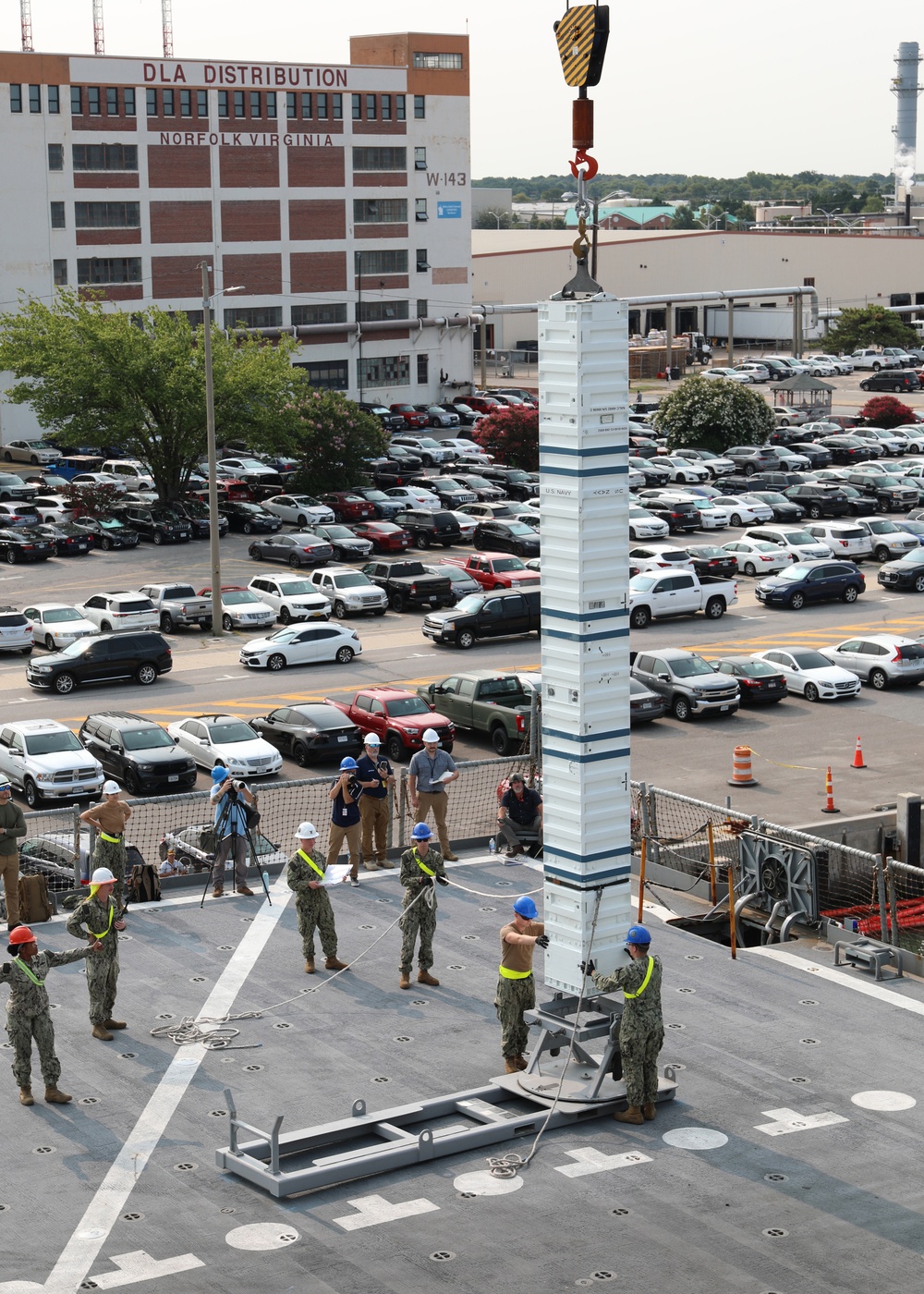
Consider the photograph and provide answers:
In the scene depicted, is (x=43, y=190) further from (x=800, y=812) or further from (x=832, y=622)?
(x=800, y=812)

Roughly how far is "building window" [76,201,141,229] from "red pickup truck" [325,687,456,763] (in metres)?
56.2

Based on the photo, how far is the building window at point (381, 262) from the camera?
330 ft

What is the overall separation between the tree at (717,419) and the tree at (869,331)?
48109 millimetres

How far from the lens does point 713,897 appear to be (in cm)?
2583

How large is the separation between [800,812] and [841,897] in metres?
6.68

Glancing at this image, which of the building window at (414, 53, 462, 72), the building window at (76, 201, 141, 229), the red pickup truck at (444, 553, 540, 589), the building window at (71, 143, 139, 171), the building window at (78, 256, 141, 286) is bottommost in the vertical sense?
the red pickup truck at (444, 553, 540, 589)

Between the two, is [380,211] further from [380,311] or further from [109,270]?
[109,270]

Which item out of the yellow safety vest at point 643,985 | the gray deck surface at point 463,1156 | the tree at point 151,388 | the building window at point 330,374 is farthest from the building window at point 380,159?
the yellow safety vest at point 643,985

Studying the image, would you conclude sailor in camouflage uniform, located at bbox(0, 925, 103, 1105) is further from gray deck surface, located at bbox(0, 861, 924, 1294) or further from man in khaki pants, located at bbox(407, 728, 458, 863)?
man in khaki pants, located at bbox(407, 728, 458, 863)

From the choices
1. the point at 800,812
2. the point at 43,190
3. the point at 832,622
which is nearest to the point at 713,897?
the point at 800,812

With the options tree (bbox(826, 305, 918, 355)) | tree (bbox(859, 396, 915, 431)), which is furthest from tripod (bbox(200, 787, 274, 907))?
tree (bbox(826, 305, 918, 355))

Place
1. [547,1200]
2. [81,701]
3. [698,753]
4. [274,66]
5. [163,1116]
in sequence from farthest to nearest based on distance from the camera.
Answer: [274,66], [81,701], [698,753], [163,1116], [547,1200]

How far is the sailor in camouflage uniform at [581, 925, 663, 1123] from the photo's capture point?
1777cm

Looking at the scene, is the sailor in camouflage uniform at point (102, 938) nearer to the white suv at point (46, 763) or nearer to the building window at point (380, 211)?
the white suv at point (46, 763)
